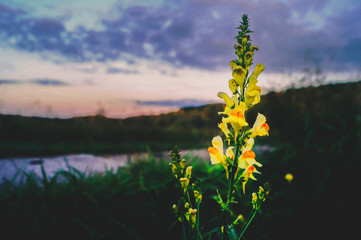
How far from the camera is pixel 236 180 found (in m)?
0.99

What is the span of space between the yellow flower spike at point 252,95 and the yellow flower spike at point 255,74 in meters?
0.02

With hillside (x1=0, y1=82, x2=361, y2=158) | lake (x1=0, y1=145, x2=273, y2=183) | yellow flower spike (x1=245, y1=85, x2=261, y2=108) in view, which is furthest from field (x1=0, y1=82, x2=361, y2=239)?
yellow flower spike (x1=245, y1=85, x2=261, y2=108)

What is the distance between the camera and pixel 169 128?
582 cm

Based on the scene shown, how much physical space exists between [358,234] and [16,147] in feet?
15.4

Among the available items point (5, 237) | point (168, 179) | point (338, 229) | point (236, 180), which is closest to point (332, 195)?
point (338, 229)

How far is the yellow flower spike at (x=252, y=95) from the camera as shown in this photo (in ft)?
3.00

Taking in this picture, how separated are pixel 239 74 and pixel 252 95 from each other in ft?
0.30

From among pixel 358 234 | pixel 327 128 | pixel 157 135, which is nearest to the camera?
pixel 358 234

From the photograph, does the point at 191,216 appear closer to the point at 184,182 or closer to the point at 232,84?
the point at 184,182

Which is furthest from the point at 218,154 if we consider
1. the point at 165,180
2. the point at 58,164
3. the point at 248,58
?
the point at 58,164

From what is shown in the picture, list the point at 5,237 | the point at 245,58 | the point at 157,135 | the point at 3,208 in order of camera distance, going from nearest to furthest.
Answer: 1. the point at 245,58
2. the point at 5,237
3. the point at 3,208
4. the point at 157,135

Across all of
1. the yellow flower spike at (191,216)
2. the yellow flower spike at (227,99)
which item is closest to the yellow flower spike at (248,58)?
the yellow flower spike at (227,99)

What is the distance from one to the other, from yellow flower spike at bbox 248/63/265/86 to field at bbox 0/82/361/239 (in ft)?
1.14

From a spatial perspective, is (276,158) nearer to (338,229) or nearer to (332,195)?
(332,195)
